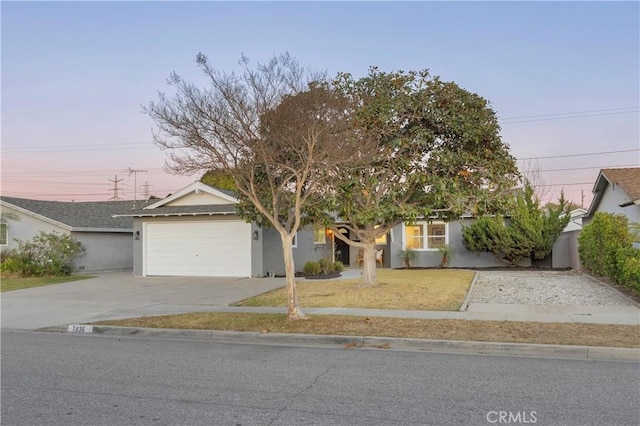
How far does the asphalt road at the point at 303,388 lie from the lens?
4910 mm

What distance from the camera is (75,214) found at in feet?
87.1

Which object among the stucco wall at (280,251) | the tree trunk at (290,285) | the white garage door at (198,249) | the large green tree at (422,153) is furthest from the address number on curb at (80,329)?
the stucco wall at (280,251)

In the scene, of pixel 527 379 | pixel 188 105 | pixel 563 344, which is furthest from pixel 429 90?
pixel 527 379

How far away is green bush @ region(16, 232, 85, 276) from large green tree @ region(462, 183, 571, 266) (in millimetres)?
18145

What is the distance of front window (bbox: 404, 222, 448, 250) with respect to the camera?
24.8 m

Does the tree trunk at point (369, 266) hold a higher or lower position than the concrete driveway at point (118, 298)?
higher

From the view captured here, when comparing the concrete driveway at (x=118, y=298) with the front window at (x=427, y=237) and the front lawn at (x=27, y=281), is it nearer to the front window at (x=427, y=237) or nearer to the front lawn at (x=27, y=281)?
the front lawn at (x=27, y=281)

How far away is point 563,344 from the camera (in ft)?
25.6

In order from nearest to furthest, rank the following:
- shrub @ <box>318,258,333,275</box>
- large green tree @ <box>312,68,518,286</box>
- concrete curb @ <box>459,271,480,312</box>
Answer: concrete curb @ <box>459,271,480,312</box> → large green tree @ <box>312,68,518,286</box> → shrub @ <box>318,258,333,275</box>

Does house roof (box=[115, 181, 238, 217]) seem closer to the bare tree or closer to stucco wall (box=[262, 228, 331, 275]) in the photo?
stucco wall (box=[262, 228, 331, 275])

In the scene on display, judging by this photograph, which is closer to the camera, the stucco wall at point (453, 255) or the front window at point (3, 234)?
the stucco wall at point (453, 255)

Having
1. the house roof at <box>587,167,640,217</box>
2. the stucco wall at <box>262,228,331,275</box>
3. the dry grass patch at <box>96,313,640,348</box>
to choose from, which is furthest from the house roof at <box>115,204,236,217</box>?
the house roof at <box>587,167,640,217</box>

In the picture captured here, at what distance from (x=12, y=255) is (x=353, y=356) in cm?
2052

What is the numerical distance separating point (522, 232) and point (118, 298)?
54.1 ft
